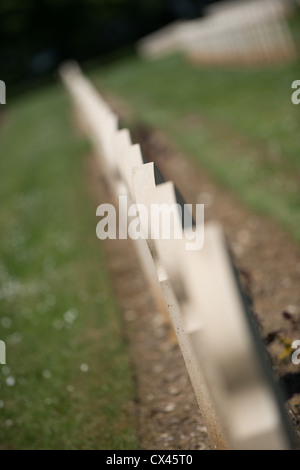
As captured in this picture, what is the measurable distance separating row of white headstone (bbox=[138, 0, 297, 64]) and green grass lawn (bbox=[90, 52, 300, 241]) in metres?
0.58

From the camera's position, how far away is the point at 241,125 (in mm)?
11742

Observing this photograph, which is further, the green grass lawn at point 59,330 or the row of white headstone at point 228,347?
the green grass lawn at point 59,330

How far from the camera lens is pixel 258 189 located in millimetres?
8633

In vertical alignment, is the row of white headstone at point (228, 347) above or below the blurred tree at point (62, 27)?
below

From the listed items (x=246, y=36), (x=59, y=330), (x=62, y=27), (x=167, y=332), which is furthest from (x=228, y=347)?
(x=62, y=27)

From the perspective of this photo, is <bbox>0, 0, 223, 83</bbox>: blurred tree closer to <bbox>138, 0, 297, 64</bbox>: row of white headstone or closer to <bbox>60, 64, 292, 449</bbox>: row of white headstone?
<bbox>138, 0, 297, 64</bbox>: row of white headstone

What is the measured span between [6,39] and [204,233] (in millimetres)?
57627

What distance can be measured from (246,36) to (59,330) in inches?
513

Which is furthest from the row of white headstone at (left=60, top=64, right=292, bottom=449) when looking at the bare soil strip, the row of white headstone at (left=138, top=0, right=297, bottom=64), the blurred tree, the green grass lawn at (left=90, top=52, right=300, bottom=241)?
the blurred tree

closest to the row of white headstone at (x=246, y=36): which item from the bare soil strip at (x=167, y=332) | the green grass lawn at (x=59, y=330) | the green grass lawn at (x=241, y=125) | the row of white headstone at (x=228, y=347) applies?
the green grass lawn at (x=241, y=125)

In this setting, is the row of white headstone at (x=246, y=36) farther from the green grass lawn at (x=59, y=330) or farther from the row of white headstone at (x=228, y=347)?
the row of white headstone at (x=228, y=347)

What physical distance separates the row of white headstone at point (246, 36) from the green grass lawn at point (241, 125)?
58 centimetres

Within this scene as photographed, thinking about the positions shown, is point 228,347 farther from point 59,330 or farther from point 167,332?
point 59,330

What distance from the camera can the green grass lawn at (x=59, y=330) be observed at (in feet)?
16.9
